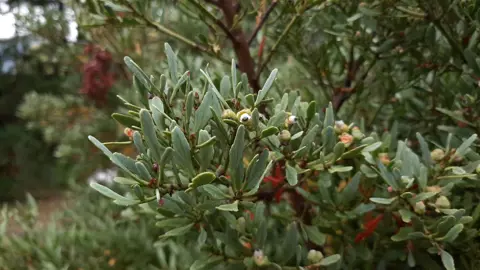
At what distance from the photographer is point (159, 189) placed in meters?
0.41

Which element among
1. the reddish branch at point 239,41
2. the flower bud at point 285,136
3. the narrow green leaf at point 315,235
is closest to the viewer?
the flower bud at point 285,136

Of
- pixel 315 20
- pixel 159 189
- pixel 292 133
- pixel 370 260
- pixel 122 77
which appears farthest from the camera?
pixel 122 77

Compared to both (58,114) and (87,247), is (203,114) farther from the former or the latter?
(58,114)

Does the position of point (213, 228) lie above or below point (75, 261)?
above

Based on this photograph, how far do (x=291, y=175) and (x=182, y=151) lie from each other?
0.12m

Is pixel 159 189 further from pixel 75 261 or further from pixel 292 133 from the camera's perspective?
pixel 75 261

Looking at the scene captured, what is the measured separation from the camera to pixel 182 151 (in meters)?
0.39

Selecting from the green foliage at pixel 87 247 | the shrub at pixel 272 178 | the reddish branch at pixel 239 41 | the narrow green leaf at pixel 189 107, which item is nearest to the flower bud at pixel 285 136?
the shrub at pixel 272 178

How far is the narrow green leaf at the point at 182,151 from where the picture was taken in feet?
1.25

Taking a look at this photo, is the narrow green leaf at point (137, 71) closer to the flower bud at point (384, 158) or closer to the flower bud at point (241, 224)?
the flower bud at point (241, 224)

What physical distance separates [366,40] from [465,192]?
25cm

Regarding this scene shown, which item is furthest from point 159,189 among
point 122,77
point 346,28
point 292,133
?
point 122,77

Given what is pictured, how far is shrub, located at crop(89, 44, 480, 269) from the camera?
410 mm

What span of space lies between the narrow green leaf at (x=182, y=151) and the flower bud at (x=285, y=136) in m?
0.12
